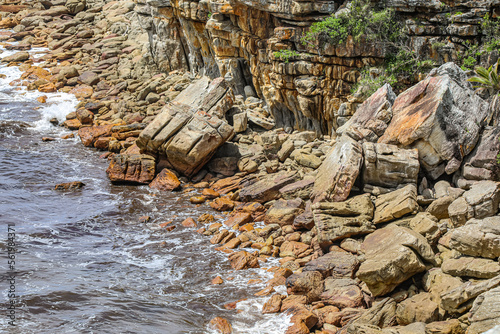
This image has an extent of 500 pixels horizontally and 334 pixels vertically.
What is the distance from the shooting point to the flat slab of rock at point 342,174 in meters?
15.6

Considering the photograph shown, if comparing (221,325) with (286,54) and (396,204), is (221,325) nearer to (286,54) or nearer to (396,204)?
(396,204)

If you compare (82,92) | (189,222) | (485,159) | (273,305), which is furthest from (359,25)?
(82,92)

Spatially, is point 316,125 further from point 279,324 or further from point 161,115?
point 279,324

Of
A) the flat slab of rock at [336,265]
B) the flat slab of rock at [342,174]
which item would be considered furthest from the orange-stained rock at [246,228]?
the flat slab of rock at [336,265]

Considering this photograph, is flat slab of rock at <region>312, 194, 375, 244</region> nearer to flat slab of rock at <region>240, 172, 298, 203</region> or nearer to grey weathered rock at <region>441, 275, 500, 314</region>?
grey weathered rock at <region>441, 275, 500, 314</region>

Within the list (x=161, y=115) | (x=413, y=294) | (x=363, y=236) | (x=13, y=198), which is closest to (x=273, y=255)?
(x=363, y=236)

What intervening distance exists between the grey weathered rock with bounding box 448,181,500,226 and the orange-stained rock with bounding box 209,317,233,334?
701cm

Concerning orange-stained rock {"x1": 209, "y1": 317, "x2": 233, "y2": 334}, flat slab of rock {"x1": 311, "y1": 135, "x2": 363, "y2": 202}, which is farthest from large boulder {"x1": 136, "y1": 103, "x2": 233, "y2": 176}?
orange-stained rock {"x1": 209, "y1": 317, "x2": 233, "y2": 334}

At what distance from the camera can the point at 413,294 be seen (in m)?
11.6

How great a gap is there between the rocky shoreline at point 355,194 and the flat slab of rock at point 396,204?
4 cm

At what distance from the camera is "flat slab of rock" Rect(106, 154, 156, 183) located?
2317 centimetres

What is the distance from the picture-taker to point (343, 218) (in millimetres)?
14617

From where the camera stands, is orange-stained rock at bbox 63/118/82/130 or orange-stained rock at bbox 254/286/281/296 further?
orange-stained rock at bbox 63/118/82/130

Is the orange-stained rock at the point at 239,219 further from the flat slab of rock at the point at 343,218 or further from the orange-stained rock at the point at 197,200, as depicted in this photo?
the flat slab of rock at the point at 343,218
